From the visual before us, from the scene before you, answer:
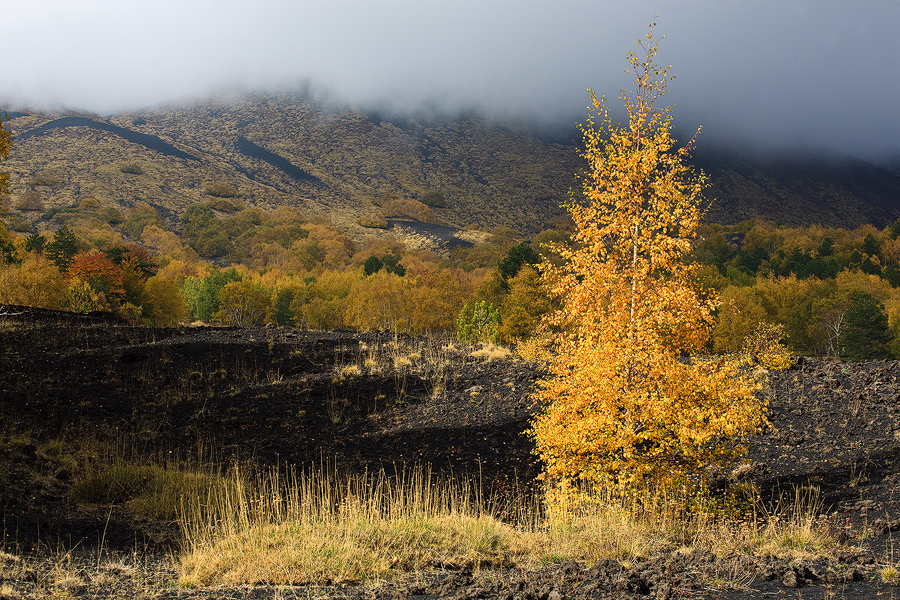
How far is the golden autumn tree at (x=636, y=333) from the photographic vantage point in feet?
23.8

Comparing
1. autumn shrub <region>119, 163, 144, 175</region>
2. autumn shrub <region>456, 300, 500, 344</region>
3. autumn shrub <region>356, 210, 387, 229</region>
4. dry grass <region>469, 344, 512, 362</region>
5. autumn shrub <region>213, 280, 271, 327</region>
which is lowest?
autumn shrub <region>213, 280, 271, 327</region>

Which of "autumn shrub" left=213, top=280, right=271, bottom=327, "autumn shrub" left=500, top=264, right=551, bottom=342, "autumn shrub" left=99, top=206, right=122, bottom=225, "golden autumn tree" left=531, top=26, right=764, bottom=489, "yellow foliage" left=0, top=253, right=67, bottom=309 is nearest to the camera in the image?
"golden autumn tree" left=531, top=26, right=764, bottom=489

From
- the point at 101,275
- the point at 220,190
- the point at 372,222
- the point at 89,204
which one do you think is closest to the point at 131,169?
the point at 220,190

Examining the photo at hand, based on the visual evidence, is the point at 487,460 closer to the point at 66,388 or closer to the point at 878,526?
the point at 878,526

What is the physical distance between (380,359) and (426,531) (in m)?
11.6

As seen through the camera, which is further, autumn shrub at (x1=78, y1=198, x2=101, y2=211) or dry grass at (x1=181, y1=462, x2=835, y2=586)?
autumn shrub at (x1=78, y1=198, x2=101, y2=211)

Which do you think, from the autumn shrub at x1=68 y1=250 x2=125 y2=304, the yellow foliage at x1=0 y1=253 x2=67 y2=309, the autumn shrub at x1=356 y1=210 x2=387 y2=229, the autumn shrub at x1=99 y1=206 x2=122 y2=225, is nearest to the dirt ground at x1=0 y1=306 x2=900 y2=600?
the yellow foliage at x1=0 y1=253 x2=67 y2=309

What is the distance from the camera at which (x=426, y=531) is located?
662 cm

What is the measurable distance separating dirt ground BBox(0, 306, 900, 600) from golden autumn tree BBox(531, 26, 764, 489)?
173 centimetres

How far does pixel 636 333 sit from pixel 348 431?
7.60 meters

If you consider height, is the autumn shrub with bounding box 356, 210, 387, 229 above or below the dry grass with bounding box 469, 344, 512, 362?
above

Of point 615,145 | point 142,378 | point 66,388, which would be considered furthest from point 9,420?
point 615,145

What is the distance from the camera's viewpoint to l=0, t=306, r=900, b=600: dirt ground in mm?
5207

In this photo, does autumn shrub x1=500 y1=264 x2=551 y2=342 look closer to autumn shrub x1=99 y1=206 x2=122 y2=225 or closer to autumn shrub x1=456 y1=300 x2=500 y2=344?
autumn shrub x1=456 y1=300 x2=500 y2=344
